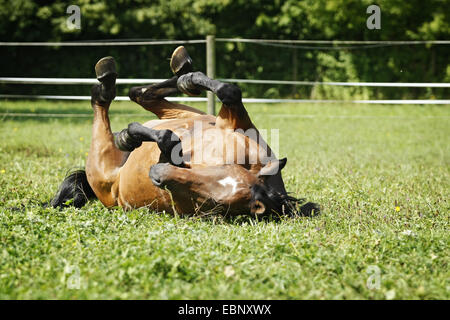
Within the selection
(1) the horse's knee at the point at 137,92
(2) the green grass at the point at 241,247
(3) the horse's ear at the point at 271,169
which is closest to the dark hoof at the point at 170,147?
(2) the green grass at the point at 241,247

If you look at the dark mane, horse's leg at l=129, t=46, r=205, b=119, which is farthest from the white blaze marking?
horse's leg at l=129, t=46, r=205, b=119

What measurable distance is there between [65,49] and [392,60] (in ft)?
35.6

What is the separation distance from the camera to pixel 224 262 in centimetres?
277

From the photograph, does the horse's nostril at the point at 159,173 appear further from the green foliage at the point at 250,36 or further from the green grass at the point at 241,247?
the green foliage at the point at 250,36

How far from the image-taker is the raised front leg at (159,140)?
338 centimetres

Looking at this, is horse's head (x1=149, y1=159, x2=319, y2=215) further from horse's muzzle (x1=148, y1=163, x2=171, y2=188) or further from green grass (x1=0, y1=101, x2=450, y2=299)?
green grass (x1=0, y1=101, x2=450, y2=299)

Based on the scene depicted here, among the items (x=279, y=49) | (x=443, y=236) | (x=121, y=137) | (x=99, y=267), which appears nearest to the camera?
(x=99, y=267)

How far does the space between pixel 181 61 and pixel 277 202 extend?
1631mm

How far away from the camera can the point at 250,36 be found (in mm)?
18750

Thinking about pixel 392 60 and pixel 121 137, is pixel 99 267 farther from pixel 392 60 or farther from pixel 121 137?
pixel 392 60

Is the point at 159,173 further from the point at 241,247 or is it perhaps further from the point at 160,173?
the point at 241,247

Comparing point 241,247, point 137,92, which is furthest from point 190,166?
point 137,92

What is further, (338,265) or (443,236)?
(443,236)
